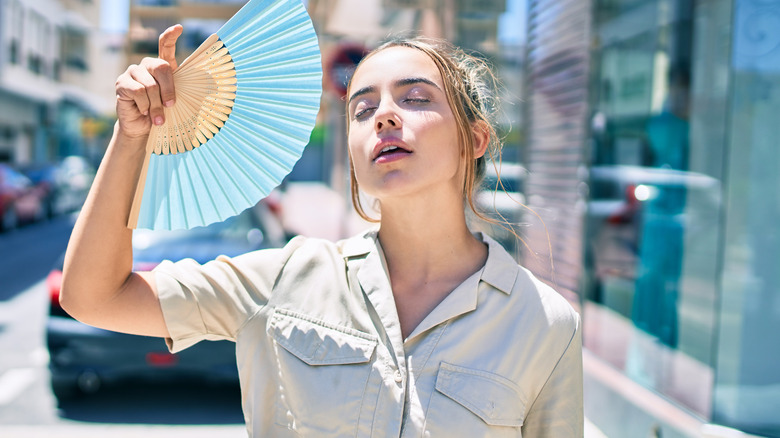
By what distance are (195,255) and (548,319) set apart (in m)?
3.81

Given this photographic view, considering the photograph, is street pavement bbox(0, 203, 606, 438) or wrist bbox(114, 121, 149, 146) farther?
street pavement bbox(0, 203, 606, 438)

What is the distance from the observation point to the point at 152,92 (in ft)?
3.94

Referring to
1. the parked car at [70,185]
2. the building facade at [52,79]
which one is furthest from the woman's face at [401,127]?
the building facade at [52,79]

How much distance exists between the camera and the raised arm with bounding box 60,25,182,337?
3.96 feet

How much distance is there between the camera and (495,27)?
6.36m

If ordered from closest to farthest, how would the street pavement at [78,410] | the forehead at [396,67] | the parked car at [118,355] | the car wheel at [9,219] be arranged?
the forehead at [396,67] → the street pavement at [78,410] → the parked car at [118,355] → the car wheel at [9,219]

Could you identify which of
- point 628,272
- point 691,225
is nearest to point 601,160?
point 628,272

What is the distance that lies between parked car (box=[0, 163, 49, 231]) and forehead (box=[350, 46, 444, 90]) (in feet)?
47.7

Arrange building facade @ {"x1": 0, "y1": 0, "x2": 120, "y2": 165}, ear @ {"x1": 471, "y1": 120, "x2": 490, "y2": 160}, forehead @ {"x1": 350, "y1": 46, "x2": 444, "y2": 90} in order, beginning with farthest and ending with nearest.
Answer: building facade @ {"x1": 0, "y1": 0, "x2": 120, "y2": 165}
ear @ {"x1": 471, "y1": 120, "x2": 490, "y2": 160}
forehead @ {"x1": 350, "y1": 46, "x2": 444, "y2": 90}

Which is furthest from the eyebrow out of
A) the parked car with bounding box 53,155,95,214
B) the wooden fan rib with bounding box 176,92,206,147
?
the parked car with bounding box 53,155,95,214

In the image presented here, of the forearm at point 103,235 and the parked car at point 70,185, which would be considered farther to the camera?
the parked car at point 70,185

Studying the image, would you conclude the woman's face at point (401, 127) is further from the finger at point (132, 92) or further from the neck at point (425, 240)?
the finger at point (132, 92)

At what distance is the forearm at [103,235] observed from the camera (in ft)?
4.00

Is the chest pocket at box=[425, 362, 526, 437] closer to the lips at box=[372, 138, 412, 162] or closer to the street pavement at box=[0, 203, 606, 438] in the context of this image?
the lips at box=[372, 138, 412, 162]
